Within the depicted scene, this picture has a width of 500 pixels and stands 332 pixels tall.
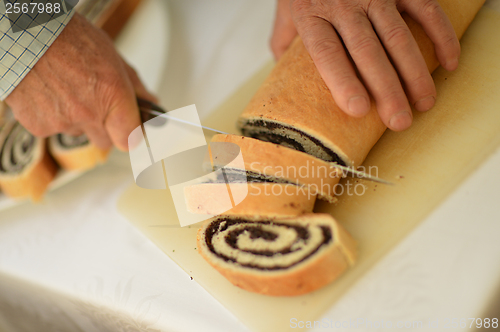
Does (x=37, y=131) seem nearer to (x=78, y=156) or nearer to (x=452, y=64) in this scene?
(x=78, y=156)

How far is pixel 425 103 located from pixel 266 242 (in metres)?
0.68

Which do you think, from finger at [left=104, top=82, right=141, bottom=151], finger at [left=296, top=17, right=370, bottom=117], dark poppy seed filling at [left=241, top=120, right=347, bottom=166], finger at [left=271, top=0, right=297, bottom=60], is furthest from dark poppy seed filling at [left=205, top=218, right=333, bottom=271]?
finger at [left=271, top=0, right=297, bottom=60]

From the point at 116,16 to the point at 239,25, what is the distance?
0.73 metres

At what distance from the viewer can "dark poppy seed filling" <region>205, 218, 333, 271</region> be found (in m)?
0.86

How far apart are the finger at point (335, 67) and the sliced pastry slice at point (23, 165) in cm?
129

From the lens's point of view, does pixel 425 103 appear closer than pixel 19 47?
Yes

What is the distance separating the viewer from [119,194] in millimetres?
1466

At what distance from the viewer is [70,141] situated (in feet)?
5.11

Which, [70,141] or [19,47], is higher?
[19,47]

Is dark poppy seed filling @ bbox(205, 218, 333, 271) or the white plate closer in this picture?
dark poppy seed filling @ bbox(205, 218, 333, 271)

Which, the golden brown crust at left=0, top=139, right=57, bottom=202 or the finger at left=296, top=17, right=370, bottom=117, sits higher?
the finger at left=296, top=17, right=370, bottom=117

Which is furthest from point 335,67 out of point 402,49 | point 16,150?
point 16,150

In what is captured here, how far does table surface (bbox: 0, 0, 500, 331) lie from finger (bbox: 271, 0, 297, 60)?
11.0 inches

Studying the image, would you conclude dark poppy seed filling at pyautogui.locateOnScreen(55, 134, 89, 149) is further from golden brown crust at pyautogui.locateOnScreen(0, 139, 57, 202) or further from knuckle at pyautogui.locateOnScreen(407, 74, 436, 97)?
knuckle at pyautogui.locateOnScreen(407, 74, 436, 97)
